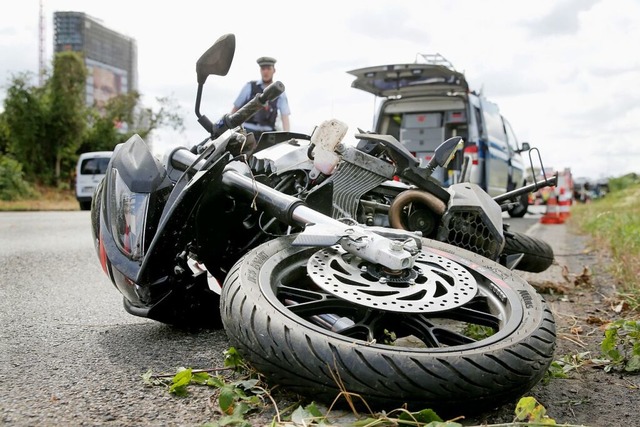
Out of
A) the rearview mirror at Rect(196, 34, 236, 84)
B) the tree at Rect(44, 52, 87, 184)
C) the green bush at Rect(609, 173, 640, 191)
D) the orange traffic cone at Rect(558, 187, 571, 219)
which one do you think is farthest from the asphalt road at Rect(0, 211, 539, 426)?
the tree at Rect(44, 52, 87, 184)

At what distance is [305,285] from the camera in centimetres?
239

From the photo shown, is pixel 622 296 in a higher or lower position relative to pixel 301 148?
lower

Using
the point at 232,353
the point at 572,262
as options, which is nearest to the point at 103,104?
the point at 572,262

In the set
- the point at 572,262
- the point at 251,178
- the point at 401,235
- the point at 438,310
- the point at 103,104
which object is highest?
the point at 103,104

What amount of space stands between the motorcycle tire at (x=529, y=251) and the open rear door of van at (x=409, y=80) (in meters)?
4.89

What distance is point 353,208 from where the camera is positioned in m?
3.01

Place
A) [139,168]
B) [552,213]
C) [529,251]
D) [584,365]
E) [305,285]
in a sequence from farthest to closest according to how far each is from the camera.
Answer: [552,213], [529,251], [139,168], [584,365], [305,285]

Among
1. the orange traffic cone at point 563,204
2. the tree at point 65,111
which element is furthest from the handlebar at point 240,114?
the tree at point 65,111

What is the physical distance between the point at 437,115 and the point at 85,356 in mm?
8464

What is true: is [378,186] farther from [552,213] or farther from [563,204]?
[563,204]

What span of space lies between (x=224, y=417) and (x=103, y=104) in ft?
127

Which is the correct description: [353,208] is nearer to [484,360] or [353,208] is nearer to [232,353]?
[232,353]

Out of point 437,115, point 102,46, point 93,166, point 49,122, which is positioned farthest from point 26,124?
point 102,46

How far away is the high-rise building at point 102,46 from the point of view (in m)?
79.2
